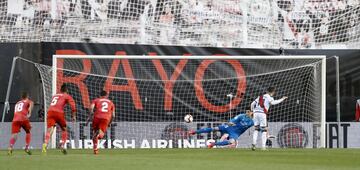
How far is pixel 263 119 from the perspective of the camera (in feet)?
81.9

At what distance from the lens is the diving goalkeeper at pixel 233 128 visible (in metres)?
27.2

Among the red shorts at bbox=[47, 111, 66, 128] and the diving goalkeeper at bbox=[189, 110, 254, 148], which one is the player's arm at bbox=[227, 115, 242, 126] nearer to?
the diving goalkeeper at bbox=[189, 110, 254, 148]

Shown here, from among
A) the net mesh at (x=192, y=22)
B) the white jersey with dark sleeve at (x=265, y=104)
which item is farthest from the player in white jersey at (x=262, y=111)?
the net mesh at (x=192, y=22)

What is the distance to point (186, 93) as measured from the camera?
Answer: 96.1 ft

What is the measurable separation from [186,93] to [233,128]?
2510 mm

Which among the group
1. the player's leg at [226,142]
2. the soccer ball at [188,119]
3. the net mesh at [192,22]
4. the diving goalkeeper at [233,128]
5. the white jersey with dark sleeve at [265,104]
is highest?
the net mesh at [192,22]

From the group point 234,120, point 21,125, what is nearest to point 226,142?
point 234,120

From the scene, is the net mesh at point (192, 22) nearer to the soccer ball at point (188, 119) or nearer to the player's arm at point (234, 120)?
the soccer ball at point (188, 119)

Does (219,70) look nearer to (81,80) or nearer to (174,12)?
(174,12)

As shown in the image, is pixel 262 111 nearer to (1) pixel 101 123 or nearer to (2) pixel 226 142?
(2) pixel 226 142

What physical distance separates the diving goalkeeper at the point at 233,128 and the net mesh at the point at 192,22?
155 inches

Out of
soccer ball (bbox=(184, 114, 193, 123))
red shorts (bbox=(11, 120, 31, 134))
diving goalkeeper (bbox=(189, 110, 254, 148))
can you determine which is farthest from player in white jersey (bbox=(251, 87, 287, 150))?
red shorts (bbox=(11, 120, 31, 134))

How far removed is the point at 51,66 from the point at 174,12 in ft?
15.1

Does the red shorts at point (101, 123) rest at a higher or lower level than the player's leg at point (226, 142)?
higher
